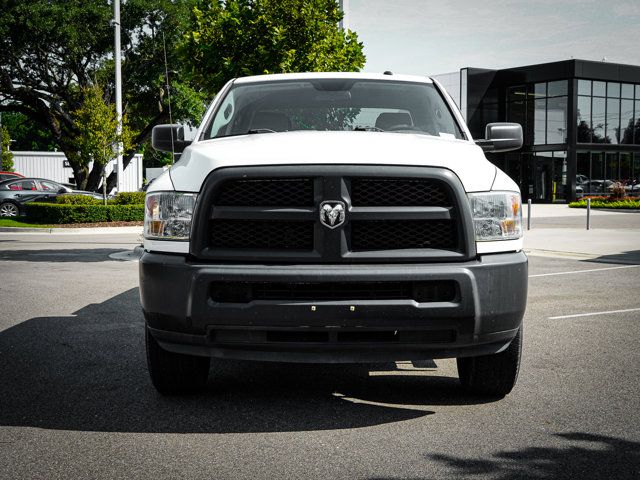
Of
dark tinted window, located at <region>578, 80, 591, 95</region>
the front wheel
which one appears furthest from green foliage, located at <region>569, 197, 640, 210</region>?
the front wheel

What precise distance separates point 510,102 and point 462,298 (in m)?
46.5

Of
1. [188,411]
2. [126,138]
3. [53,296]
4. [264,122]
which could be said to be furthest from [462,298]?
[126,138]

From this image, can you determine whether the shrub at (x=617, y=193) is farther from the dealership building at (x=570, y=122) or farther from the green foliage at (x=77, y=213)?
the green foliage at (x=77, y=213)

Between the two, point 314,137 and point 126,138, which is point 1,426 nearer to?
point 314,137

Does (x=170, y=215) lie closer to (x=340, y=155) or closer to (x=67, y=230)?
(x=340, y=155)

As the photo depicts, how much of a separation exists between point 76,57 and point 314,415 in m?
32.9

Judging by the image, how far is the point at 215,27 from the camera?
43.1ft

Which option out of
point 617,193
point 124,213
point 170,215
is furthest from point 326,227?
point 617,193

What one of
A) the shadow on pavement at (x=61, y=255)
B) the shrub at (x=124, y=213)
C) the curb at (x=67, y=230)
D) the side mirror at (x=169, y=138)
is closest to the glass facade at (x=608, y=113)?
the shrub at (x=124, y=213)

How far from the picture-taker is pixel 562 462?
3.67 m

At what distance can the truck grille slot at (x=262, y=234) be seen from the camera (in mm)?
4082

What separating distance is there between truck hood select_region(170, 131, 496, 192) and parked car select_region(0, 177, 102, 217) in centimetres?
2625

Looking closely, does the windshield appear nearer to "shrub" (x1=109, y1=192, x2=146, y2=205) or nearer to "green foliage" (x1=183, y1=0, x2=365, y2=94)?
"green foliage" (x1=183, y1=0, x2=365, y2=94)

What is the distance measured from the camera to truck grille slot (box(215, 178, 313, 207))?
409cm
